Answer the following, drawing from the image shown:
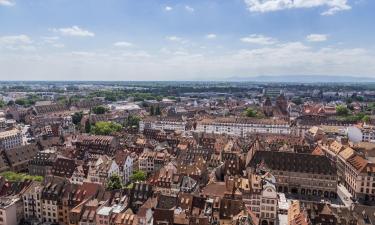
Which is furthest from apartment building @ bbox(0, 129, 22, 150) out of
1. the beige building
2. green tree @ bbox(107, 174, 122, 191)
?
green tree @ bbox(107, 174, 122, 191)

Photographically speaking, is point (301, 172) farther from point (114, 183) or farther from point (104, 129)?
point (104, 129)

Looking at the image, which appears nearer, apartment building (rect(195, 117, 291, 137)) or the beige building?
the beige building

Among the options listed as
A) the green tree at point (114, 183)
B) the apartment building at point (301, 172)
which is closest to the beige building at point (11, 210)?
the green tree at point (114, 183)

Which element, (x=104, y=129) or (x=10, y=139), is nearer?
(x=10, y=139)

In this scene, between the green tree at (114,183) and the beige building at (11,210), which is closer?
the beige building at (11,210)

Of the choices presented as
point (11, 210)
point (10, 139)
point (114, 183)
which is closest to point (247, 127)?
point (114, 183)

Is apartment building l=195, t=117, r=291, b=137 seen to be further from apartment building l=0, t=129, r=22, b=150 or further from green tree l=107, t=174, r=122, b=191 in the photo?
green tree l=107, t=174, r=122, b=191

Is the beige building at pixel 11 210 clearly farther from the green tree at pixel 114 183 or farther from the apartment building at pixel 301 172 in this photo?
the apartment building at pixel 301 172

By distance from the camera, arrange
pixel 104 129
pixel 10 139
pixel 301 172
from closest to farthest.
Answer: pixel 301 172 → pixel 10 139 → pixel 104 129

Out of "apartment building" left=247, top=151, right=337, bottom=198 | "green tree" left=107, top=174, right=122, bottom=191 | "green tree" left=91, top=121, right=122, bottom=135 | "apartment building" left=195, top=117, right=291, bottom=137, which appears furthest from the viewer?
"apartment building" left=195, top=117, right=291, bottom=137

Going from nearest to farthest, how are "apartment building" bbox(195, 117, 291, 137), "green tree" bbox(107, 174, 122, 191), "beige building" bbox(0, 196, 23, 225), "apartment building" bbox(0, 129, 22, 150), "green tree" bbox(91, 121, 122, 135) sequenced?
1. "beige building" bbox(0, 196, 23, 225)
2. "green tree" bbox(107, 174, 122, 191)
3. "apartment building" bbox(0, 129, 22, 150)
4. "green tree" bbox(91, 121, 122, 135)
5. "apartment building" bbox(195, 117, 291, 137)
